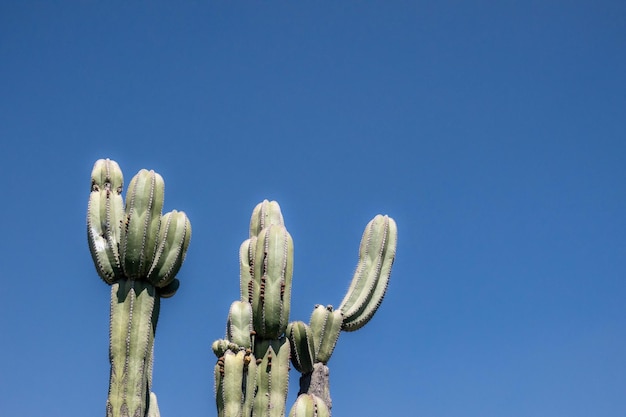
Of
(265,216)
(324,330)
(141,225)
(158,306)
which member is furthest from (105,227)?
(324,330)

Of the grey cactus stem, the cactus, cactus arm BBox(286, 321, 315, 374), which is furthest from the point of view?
the grey cactus stem

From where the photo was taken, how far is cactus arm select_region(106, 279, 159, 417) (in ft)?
29.8

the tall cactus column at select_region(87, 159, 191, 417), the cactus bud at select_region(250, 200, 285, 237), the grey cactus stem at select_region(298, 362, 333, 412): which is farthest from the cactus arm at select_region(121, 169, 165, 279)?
the grey cactus stem at select_region(298, 362, 333, 412)

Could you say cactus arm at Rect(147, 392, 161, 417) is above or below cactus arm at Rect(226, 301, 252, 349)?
below

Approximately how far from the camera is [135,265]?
9.47 m

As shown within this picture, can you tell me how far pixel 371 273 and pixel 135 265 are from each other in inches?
119

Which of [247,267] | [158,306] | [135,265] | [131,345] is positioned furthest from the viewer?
[247,267]

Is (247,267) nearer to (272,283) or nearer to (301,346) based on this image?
(272,283)

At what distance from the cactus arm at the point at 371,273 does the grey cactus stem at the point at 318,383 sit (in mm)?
654

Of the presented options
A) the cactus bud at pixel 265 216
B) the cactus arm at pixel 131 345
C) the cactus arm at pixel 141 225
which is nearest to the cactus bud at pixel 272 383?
the cactus arm at pixel 131 345

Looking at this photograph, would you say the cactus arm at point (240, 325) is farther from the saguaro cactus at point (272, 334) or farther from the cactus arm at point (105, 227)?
the cactus arm at point (105, 227)

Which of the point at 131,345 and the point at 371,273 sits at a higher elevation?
the point at 371,273

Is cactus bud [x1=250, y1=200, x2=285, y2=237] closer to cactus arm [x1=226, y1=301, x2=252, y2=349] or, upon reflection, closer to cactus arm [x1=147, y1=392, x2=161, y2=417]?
cactus arm [x1=226, y1=301, x2=252, y2=349]

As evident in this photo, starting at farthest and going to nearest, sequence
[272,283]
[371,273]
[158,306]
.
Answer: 1. [371,273]
2. [158,306]
3. [272,283]
